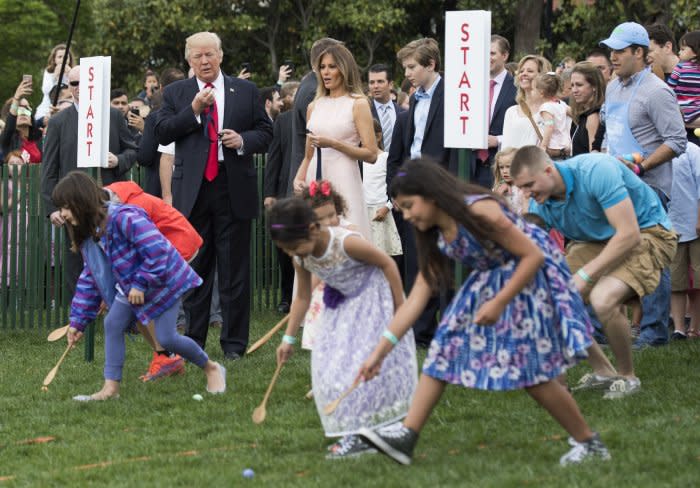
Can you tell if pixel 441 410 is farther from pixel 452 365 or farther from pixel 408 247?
pixel 408 247

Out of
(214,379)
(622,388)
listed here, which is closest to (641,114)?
(622,388)

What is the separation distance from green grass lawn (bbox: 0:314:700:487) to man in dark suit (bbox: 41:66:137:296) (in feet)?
9.15

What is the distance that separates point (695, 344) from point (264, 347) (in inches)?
134

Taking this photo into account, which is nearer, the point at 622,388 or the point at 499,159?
the point at 622,388

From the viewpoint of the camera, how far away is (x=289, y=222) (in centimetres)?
639

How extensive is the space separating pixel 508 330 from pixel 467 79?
242cm

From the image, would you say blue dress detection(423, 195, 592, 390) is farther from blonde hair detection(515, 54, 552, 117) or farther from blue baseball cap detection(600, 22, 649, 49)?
blonde hair detection(515, 54, 552, 117)

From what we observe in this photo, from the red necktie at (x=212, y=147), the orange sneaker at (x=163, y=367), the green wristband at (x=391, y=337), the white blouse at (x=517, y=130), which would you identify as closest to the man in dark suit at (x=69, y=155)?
the red necktie at (x=212, y=147)

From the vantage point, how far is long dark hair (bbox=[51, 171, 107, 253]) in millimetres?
8227

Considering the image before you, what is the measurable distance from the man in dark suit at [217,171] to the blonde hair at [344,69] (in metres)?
0.82

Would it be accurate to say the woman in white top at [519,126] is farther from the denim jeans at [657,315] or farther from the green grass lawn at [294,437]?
the green grass lawn at [294,437]

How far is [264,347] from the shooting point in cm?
1066

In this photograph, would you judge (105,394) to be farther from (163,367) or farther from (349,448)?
(349,448)

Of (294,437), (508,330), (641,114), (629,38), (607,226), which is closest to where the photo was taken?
(508,330)
